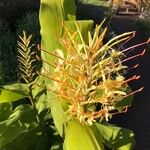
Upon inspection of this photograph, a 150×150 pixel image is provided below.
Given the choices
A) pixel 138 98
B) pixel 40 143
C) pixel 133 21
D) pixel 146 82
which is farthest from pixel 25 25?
pixel 133 21

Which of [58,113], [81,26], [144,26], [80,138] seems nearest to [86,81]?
[80,138]

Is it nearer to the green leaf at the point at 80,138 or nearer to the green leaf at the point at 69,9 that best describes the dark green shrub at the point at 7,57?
the green leaf at the point at 69,9

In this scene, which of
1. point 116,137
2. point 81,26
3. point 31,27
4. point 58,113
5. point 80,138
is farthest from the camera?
point 31,27

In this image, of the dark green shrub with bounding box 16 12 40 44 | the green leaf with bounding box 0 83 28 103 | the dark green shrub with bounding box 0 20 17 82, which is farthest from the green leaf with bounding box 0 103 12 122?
the dark green shrub with bounding box 16 12 40 44

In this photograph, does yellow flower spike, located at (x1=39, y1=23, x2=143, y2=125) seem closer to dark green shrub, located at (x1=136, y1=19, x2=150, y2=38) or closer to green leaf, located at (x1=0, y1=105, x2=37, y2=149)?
green leaf, located at (x1=0, y1=105, x2=37, y2=149)

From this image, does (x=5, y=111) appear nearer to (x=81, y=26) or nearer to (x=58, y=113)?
(x=58, y=113)

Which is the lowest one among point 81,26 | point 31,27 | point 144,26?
point 144,26

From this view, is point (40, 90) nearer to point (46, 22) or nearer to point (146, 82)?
point (46, 22)

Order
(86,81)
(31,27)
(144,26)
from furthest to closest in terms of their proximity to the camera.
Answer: (144,26), (31,27), (86,81)

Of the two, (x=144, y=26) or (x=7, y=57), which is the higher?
(x=7, y=57)
